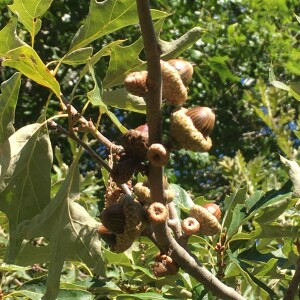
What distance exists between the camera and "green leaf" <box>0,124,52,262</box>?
103 cm

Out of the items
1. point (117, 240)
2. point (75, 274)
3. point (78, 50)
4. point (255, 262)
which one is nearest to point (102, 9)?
point (78, 50)

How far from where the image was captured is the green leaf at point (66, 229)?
3.34 feet

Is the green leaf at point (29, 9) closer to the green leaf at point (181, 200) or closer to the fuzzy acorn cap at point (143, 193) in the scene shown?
the fuzzy acorn cap at point (143, 193)

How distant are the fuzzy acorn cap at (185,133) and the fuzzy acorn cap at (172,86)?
2 cm

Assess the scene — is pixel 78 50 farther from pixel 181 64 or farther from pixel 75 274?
pixel 75 274

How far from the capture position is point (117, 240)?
3.14 feet

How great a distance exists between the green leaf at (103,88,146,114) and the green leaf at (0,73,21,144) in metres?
0.15

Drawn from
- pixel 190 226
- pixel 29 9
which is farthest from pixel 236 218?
pixel 29 9

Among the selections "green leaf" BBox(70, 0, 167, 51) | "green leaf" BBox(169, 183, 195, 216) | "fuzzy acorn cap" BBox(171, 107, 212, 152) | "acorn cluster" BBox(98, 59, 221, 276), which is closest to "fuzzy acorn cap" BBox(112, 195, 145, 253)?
"acorn cluster" BBox(98, 59, 221, 276)

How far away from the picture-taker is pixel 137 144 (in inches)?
35.7

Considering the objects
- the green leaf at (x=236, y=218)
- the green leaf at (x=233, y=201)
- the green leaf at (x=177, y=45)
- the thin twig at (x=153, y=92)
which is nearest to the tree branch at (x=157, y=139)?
the thin twig at (x=153, y=92)

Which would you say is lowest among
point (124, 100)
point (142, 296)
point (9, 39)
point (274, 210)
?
point (142, 296)

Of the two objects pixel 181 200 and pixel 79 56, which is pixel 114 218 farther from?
pixel 181 200

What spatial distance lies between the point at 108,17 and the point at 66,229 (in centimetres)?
36
